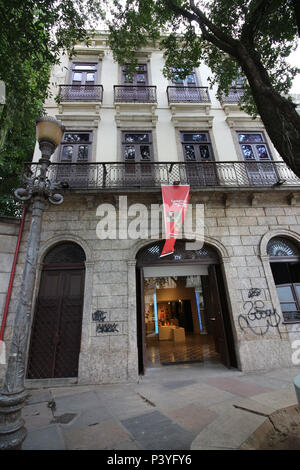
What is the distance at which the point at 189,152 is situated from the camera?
28.0 ft

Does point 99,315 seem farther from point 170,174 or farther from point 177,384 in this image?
point 170,174

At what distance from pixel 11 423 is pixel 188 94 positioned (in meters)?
11.9

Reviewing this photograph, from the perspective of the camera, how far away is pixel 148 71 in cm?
1005

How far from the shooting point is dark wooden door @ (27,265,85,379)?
5.87 metres

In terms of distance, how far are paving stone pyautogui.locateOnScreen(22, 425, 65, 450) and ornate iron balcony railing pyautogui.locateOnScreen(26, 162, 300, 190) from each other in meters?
6.24

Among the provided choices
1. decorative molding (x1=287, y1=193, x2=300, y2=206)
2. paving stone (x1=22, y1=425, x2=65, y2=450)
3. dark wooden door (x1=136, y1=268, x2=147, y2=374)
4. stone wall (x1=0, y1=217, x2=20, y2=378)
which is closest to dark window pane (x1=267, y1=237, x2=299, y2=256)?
decorative molding (x1=287, y1=193, x2=300, y2=206)

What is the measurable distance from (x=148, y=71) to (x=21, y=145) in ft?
23.3

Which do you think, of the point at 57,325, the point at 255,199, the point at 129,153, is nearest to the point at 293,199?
the point at 255,199

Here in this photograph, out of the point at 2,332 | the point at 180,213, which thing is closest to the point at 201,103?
the point at 180,213

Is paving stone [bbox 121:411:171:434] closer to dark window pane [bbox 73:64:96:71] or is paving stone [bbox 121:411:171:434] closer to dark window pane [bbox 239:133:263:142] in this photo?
dark window pane [bbox 239:133:263:142]

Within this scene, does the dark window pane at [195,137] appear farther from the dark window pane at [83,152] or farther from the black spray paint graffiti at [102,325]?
the black spray paint graffiti at [102,325]

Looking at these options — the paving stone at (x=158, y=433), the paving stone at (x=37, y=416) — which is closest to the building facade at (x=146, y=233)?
the paving stone at (x=37, y=416)

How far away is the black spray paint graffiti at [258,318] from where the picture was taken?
20.3ft

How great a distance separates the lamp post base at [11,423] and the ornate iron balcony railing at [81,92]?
1013cm
